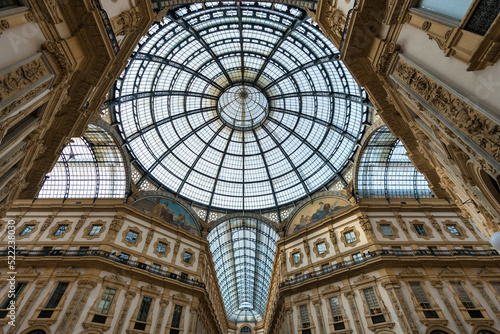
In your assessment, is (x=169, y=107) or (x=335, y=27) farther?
(x=169, y=107)

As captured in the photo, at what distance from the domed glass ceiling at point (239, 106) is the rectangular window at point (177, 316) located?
15078 millimetres

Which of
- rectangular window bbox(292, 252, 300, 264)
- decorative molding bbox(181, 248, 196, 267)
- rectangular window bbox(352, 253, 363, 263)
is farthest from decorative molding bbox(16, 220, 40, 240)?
rectangular window bbox(352, 253, 363, 263)

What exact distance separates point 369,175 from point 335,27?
70.4 feet

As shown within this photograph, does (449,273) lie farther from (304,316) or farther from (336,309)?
(304,316)

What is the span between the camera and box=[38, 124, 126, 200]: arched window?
2981cm

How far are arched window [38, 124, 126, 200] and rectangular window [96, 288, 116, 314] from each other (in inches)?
452

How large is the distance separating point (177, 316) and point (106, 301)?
6.76m

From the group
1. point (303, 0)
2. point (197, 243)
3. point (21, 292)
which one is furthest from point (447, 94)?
point (21, 292)

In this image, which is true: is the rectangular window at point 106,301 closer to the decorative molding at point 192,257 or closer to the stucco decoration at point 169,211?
the decorative molding at point 192,257

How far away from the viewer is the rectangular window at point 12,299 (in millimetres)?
18859

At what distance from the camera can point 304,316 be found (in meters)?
24.4

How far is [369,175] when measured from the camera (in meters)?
31.4

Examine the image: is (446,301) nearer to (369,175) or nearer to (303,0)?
(369,175)

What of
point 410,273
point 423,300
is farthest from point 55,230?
point 423,300
